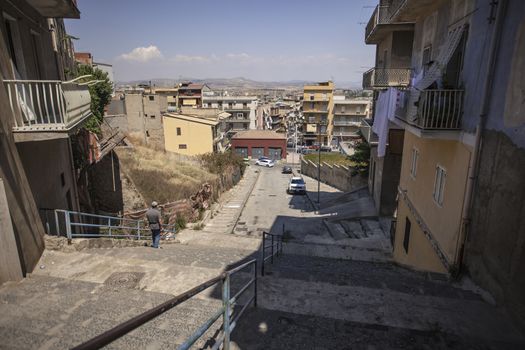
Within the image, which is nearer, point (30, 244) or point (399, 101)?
point (30, 244)

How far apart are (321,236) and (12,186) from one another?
40.8 ft

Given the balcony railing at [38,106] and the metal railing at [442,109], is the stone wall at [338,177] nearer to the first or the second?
the metal railing at [442,109]

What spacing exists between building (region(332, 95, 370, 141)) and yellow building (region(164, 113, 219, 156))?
32.6m

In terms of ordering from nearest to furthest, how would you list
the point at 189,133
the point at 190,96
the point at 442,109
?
the point at 442,109, the point at 189,133, the point at 190,96

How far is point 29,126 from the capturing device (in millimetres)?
5957

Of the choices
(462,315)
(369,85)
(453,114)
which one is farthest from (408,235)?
(369,85)

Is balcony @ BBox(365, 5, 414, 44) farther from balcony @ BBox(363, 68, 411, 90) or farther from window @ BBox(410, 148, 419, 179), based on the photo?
window @ BBox(410, 148, 419, 179)

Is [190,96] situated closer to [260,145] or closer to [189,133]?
[260,145]

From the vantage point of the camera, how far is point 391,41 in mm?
15484

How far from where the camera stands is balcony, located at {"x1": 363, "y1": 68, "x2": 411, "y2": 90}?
1468 centimetres

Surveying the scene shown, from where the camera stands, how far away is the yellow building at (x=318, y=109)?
2494 inches

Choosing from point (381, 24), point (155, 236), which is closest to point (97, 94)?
point (155, 236)

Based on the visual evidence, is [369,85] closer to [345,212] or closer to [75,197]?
[345,212]

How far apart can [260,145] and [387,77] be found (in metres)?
39.6
